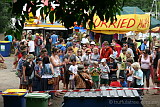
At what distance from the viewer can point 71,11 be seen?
8.56 m

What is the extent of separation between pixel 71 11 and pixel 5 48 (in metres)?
Answer: 20.3

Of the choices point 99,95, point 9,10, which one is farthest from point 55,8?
point 99,95

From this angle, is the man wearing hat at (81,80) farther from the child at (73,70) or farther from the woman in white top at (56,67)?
the child at (73,70)

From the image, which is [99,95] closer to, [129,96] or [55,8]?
[129,96]

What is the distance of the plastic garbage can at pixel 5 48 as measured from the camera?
28003 mm

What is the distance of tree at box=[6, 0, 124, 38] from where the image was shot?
8.41 metres

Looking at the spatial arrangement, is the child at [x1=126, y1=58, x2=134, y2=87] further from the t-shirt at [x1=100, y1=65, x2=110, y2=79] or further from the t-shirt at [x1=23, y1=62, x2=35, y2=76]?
the t-shirt at [x1=23, y1=62, x2=35, y2=76]

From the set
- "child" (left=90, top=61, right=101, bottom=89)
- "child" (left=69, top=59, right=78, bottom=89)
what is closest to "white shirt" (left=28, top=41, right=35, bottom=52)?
"child" (left=69, top=59, right=78, bottom=89)

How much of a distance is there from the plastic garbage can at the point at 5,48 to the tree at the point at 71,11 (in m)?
19.6

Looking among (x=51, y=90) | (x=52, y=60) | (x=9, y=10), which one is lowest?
(x=51, y=90)

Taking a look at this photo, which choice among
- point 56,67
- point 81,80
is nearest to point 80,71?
point 81,80

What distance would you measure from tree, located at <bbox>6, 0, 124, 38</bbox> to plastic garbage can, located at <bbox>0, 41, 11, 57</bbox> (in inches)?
772

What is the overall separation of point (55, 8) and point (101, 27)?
1516 cm

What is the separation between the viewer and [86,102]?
9961 millimetres
